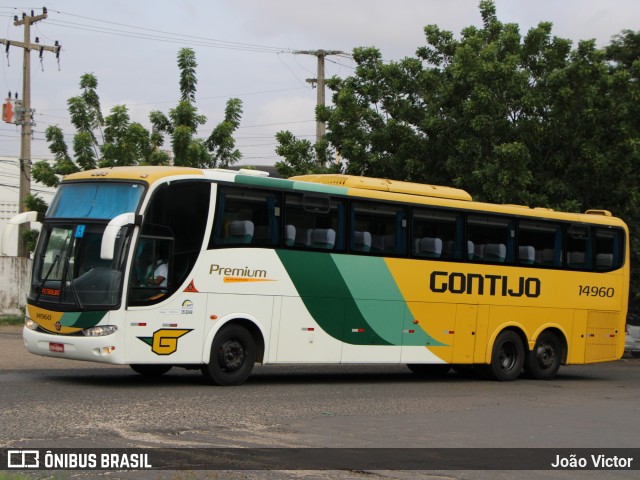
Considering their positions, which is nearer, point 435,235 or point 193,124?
point 435,235

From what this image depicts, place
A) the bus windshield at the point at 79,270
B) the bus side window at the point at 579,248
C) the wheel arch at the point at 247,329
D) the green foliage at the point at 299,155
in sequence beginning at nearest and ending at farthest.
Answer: the bus windshield at the point at 79,270 → the wheel arch at the point at 247,329 → the bus side window at the point at 579,248 → the green foliage at the point at 299,155

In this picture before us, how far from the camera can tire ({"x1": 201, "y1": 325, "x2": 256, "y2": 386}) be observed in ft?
52.7

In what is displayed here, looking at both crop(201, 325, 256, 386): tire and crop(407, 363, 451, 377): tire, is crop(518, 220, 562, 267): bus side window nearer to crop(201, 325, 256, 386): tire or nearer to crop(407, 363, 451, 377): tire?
crop(407, 363, 451, 377): tire

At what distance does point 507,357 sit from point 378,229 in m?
4.49

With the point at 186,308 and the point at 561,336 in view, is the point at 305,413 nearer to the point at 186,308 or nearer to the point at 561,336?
the point at 186,308

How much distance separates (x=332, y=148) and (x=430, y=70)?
149 inches

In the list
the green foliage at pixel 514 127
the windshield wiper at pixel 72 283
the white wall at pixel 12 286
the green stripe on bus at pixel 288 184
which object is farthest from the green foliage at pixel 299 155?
the windshield wiper at pixel 72 283

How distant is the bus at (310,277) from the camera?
15.2m

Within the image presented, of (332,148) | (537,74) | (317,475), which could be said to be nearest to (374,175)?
(332,148)

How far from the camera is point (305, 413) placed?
13477 mm

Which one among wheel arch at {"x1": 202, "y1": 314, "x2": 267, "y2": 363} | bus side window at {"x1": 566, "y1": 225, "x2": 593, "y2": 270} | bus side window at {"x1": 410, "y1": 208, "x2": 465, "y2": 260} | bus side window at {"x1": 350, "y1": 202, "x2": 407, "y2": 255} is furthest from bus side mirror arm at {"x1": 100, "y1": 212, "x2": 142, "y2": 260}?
bus side window at {"x1": 566, "y1": 225, "x2": 593, "y2": 270}

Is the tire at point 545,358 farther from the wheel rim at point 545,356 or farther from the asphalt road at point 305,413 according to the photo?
the asphalt road at point 305,413

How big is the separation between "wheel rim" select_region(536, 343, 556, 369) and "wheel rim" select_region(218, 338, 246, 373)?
7.37 m

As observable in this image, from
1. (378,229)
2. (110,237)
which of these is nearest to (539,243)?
(378,229)
